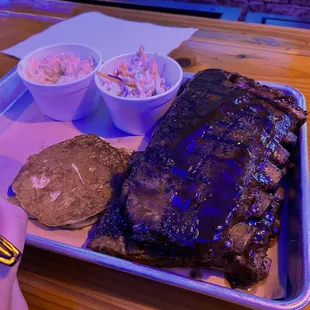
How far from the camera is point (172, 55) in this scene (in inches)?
89.6

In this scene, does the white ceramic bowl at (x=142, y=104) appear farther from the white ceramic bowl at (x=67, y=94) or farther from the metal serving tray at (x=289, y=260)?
the metal serving tray at (x=289, y=260)

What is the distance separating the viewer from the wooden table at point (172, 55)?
1191 millimetres

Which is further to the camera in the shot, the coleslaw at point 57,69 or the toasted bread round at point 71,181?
the coleslaw at point 57,69

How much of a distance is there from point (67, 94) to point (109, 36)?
2.61ft

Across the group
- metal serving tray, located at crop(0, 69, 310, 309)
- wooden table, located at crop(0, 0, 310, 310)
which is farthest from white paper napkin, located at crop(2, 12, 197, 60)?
metal serving tray, located at crop(0, 69, 310, 309)

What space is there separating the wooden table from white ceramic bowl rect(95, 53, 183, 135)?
0.41 m

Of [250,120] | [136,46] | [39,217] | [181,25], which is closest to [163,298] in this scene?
[39,217]

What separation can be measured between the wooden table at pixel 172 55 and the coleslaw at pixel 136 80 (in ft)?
1.46

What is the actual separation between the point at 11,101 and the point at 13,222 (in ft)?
4.05

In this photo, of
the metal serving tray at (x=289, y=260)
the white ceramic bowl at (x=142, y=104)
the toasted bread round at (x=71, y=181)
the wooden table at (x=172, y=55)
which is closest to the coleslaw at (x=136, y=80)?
the white ceramic bowl at (x=142, y=104)

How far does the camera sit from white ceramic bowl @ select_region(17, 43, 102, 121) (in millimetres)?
1735

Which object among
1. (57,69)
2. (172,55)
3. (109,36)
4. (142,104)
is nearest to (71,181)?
(142,104)

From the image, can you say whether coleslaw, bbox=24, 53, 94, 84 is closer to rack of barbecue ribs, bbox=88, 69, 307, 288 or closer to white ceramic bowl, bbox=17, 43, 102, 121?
white ceramic bowl, bbox=17, 43, 102, 121

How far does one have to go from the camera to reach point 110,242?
118 centimetres
